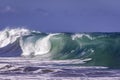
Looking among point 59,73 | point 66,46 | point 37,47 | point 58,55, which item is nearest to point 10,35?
point 37,47

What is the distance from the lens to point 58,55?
35562 millimetres

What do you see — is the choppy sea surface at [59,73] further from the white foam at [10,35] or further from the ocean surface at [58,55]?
the white foam at [10,35]

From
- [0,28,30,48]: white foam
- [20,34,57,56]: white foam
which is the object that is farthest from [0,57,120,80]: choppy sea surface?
[0,28,30,48]: white foam

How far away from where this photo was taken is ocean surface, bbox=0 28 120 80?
2311 cm

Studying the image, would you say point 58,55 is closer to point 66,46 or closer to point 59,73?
point 66,46

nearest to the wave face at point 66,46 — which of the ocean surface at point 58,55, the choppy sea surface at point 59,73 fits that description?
the ocean surface at point 58,55

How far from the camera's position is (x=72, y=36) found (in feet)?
131

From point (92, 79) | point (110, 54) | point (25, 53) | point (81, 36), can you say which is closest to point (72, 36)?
point (81, 36)

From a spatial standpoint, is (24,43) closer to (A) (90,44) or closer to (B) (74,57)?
(A) (90,44)

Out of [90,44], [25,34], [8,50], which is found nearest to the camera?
[90,44]

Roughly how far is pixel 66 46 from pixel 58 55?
7.41 feet

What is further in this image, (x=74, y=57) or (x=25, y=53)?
(x=25, y=53)

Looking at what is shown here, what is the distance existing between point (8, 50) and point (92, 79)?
68.9 feet

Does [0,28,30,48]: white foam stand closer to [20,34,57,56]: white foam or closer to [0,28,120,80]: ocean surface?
[0,28,120,80]: ocean surface
